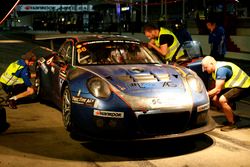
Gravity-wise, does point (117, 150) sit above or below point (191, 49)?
below

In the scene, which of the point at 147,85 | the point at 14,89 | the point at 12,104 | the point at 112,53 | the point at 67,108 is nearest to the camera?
the point at 147,85

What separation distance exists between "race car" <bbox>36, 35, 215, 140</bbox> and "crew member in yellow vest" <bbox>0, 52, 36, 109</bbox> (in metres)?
1.79

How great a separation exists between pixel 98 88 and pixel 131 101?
1.69 feet

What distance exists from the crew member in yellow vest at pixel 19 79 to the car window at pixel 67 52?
2.98ft

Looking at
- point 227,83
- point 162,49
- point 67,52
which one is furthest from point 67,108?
point 162,49

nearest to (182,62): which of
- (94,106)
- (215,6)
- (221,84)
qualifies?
(221,84)

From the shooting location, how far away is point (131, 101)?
191 inches

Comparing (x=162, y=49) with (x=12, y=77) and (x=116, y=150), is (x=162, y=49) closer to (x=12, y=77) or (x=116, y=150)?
(x=12, y=77)

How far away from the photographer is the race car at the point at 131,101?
191 inches

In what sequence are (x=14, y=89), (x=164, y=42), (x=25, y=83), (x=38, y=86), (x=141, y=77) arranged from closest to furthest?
1. (x=141, y=77)
2. (x=164, y=42)
3. (x=25, y=83)
4. (x=14, y=89)
5. (x=38, y=86)

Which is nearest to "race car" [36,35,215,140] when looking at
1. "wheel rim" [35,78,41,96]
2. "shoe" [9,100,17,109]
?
"shoe" [9,100,17,109]

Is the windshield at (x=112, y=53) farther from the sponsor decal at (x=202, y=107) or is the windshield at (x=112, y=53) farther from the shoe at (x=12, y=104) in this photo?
the shoe at (x=12, y=104)

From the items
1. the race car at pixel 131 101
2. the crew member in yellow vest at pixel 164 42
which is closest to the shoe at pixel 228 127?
the race car at pixel 131 101

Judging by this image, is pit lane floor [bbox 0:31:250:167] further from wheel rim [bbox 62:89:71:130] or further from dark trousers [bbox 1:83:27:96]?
dark trousers [bbox 1:83:27:96]
